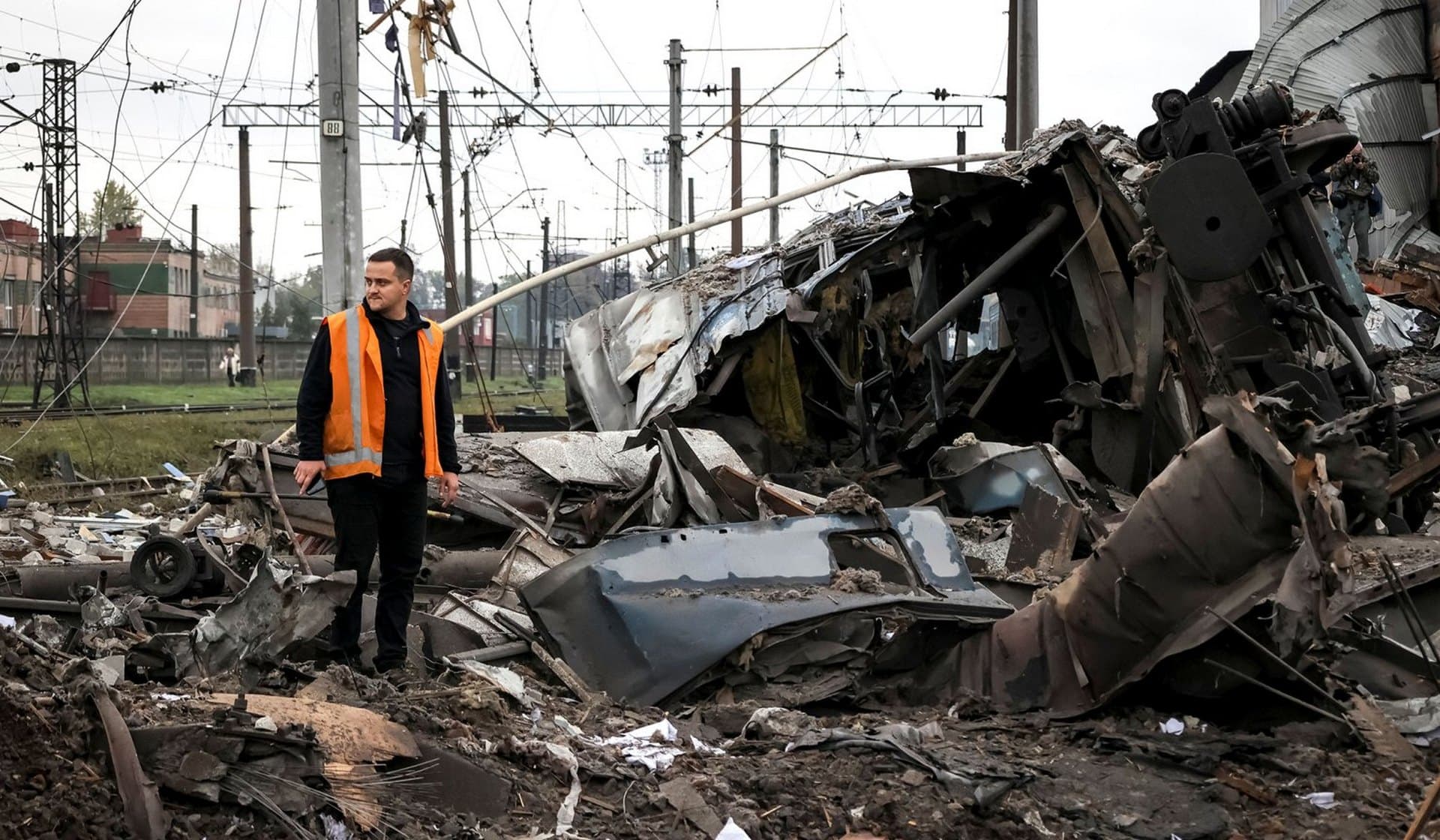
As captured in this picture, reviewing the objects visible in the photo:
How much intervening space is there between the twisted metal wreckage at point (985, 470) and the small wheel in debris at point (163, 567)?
0.03 meters

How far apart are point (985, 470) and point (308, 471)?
5.17 m

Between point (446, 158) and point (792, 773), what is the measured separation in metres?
28.0

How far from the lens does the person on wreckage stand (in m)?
4.59

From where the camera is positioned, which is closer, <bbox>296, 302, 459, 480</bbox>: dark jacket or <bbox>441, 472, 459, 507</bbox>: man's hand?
<bbox>296, 302, 459, 480</bbox>: dark jacket

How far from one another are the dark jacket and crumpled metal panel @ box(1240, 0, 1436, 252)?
23.1m

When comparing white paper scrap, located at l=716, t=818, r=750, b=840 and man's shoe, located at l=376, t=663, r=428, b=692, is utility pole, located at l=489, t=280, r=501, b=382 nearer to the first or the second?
man's shoe, located at l=376, t=663, r=428, b=692

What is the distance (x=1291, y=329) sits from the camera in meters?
8.59

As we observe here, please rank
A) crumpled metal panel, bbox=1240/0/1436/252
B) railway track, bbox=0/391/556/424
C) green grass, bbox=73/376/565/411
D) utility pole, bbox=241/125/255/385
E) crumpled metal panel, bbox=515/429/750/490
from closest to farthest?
1. crumpled metal panel, bbox=515/429/750/490
2. railway track, bbox=0/391/556/424
3. crumpled metal panel, bbox=1240/0/1436/252
4. green grass, bbox=73/376/565/411
5. utility pole, bbox=241/125/255/385

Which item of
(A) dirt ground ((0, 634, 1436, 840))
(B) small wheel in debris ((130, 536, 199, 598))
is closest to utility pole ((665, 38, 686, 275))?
(B) small wheel in debris ((130, 536, 199, 598))

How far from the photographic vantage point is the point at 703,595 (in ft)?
16.5

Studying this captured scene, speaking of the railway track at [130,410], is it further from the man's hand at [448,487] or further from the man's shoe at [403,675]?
the man's shoe at [403,675]

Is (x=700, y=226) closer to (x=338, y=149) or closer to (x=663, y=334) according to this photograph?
(x=663, y=334)

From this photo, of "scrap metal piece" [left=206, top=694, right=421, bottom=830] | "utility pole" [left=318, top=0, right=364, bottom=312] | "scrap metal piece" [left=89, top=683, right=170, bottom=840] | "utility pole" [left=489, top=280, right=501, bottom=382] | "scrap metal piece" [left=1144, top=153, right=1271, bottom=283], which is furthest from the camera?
"utility pole" [left=489, top=280, right=501, bottom=382]

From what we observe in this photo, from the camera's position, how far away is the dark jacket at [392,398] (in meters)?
4.59
